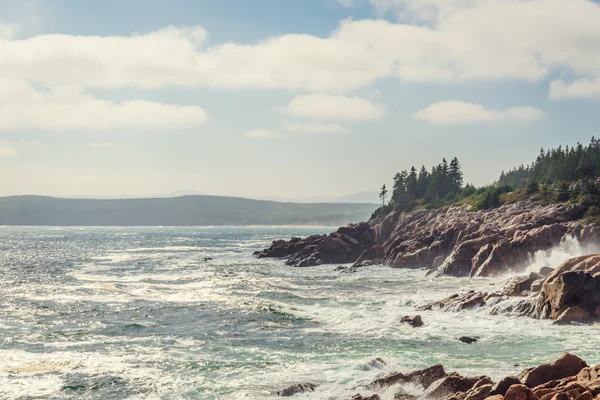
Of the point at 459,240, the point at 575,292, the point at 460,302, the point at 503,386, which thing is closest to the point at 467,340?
the point at 575,292

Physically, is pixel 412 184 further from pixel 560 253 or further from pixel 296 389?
pixel 296 389

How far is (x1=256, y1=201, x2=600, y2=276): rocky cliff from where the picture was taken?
75000 millimetres

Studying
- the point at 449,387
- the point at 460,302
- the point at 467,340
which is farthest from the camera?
the point at 460,302

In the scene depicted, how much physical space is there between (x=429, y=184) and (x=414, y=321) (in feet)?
464

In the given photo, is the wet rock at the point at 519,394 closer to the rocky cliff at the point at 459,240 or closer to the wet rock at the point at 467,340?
the wet rock at the point at 467,340

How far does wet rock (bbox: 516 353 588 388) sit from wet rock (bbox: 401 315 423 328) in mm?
20278

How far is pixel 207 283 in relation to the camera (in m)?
76.9

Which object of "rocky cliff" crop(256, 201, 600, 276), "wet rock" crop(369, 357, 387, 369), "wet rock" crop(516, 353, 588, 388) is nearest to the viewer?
"wet rock" crop(516, 353, 588, 388)

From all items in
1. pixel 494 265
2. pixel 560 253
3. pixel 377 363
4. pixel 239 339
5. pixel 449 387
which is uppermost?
pixel 560 253

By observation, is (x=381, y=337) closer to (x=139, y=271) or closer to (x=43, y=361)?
(x=43, y=361)

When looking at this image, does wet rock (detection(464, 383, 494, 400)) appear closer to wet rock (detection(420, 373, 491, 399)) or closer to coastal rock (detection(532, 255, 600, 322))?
wet rock (detection(420, 373, 491, 399))

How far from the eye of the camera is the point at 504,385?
70.3ft

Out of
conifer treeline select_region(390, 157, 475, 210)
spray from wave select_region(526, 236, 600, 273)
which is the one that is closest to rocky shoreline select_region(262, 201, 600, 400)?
spray from wave select_region(526, 236, 600, 273)

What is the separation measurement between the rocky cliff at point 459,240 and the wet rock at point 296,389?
166 ft
